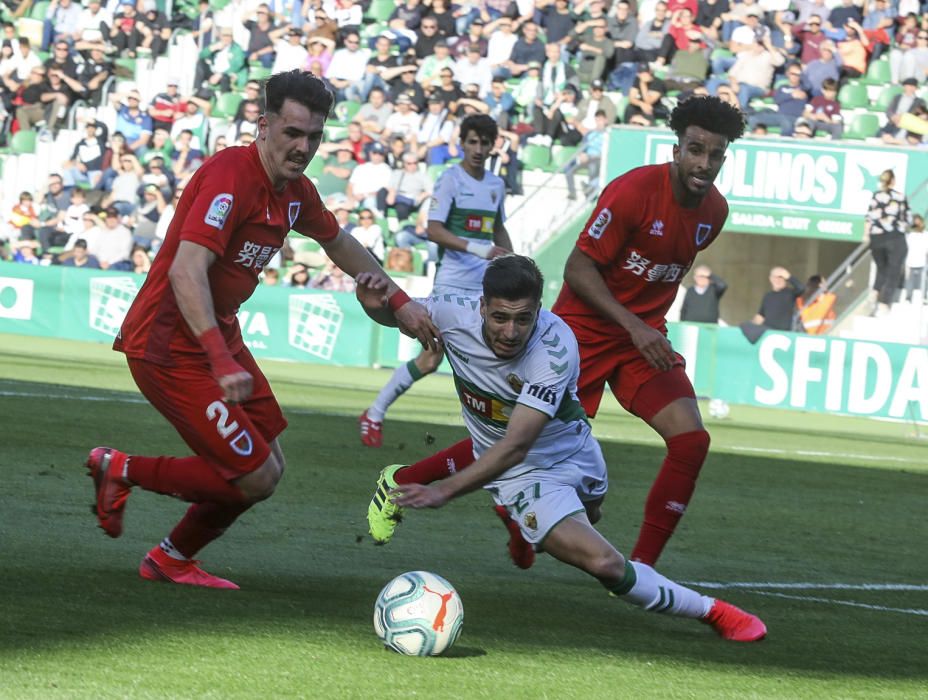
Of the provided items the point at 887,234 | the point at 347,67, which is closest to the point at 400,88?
the point at 347,67

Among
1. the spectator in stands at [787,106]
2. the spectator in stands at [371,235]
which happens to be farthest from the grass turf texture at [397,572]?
the spectator in stands at [787,106]

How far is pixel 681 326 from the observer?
1994cm

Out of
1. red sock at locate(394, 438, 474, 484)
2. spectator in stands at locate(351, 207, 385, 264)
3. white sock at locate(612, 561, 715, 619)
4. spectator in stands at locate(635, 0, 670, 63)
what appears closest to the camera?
white sock at locate(612, 561, 715, 619)

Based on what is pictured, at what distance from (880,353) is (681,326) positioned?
270cm

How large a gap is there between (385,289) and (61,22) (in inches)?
1000

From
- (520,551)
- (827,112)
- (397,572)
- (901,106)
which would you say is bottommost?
(397,572)

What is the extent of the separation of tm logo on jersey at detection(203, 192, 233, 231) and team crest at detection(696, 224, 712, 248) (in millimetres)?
2297

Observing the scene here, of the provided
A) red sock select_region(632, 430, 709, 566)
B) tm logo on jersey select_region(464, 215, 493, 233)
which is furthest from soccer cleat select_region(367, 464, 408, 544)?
tm logo on jersey select_region(464, 215, 493, 233)

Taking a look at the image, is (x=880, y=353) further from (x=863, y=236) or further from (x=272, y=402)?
(x=272, y=402)

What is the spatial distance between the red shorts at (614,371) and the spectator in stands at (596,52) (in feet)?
59.0

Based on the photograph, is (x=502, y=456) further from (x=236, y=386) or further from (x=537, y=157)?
(x=537, y=157)

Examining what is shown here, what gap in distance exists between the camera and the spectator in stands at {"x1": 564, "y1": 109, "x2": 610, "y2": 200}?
22766 mm

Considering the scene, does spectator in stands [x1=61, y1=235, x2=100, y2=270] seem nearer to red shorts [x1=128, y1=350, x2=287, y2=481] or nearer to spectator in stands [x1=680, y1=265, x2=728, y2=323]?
spectator in stands [x1=680, y1=265, x2=728, y2=323]

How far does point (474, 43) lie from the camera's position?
84.4 feet
